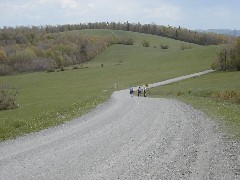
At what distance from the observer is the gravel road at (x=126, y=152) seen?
1189cm

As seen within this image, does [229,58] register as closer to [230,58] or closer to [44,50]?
[230,58]

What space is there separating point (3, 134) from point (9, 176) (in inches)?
326

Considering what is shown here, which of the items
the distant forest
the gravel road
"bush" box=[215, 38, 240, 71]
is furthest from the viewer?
the distant forest

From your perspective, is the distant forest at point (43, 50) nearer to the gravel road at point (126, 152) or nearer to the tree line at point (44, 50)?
the tree line at point (44, 50)

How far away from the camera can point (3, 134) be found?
19.8 m

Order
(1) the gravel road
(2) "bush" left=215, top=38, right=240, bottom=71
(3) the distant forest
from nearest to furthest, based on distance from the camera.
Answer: (1) the gravel road < (2) "bush" left=215, top=38, right=240, bottom=71 < (3) the distant forest

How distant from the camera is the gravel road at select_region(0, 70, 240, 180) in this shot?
39.0 feet

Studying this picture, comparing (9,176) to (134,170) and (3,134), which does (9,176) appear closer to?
(134,170)

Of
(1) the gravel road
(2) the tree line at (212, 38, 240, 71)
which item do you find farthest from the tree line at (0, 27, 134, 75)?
(1) the gravel road

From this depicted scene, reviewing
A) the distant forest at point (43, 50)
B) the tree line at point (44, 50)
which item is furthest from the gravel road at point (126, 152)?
the distant forest at point (43, 50)

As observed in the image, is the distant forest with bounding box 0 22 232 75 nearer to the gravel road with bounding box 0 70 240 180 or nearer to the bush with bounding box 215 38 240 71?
the bush with bounding box 215 38 240 71

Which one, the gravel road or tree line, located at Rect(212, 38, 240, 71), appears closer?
the gravel road

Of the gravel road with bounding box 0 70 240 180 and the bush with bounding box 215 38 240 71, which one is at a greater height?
the gravel road with bounding box 0 70 240 180

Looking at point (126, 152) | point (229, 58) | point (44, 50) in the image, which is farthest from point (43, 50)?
point (126, 152)
